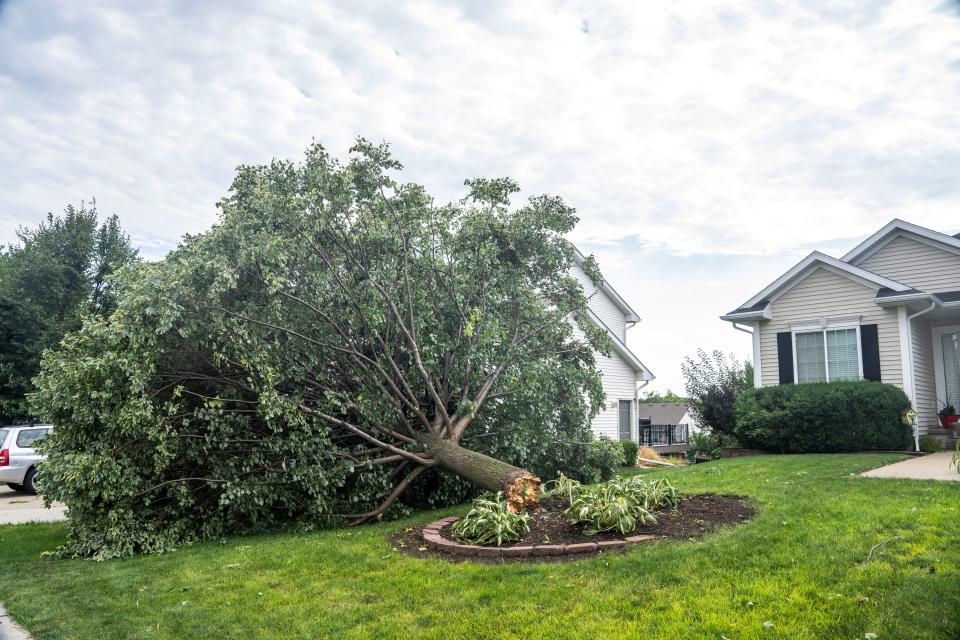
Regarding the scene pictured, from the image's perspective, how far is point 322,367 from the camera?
8305 mm

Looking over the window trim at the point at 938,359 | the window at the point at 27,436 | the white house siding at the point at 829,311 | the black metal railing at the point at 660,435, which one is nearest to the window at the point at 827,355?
the white house siding at the point at 829,311

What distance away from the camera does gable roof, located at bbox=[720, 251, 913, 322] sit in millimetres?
12898

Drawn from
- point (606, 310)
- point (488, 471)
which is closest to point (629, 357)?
point (606, 310)

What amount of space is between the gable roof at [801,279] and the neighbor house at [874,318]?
2 cm

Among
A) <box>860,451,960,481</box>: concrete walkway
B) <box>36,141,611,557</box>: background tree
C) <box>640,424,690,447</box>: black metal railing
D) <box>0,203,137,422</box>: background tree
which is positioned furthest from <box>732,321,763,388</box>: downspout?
<box>0,203,137,422</box>: background tree

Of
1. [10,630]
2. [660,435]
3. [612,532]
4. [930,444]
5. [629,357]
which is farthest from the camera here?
[660,435]

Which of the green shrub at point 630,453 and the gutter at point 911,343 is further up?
the gutter at point 911,343

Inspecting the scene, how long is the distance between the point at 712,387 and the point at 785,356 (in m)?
2.26

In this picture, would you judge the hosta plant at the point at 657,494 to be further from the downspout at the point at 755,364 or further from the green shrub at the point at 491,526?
the downspout at the point at 755,364

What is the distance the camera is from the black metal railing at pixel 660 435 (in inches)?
1073

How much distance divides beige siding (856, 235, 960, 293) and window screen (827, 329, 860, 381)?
6.75 feet

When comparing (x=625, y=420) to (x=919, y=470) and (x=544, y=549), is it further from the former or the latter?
(x=544, y=549)

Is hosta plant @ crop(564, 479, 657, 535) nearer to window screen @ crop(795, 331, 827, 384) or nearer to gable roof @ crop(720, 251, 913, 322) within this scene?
window screen @ crop(795, 331, 827, 384)

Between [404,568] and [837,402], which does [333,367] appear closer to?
[404,568]
